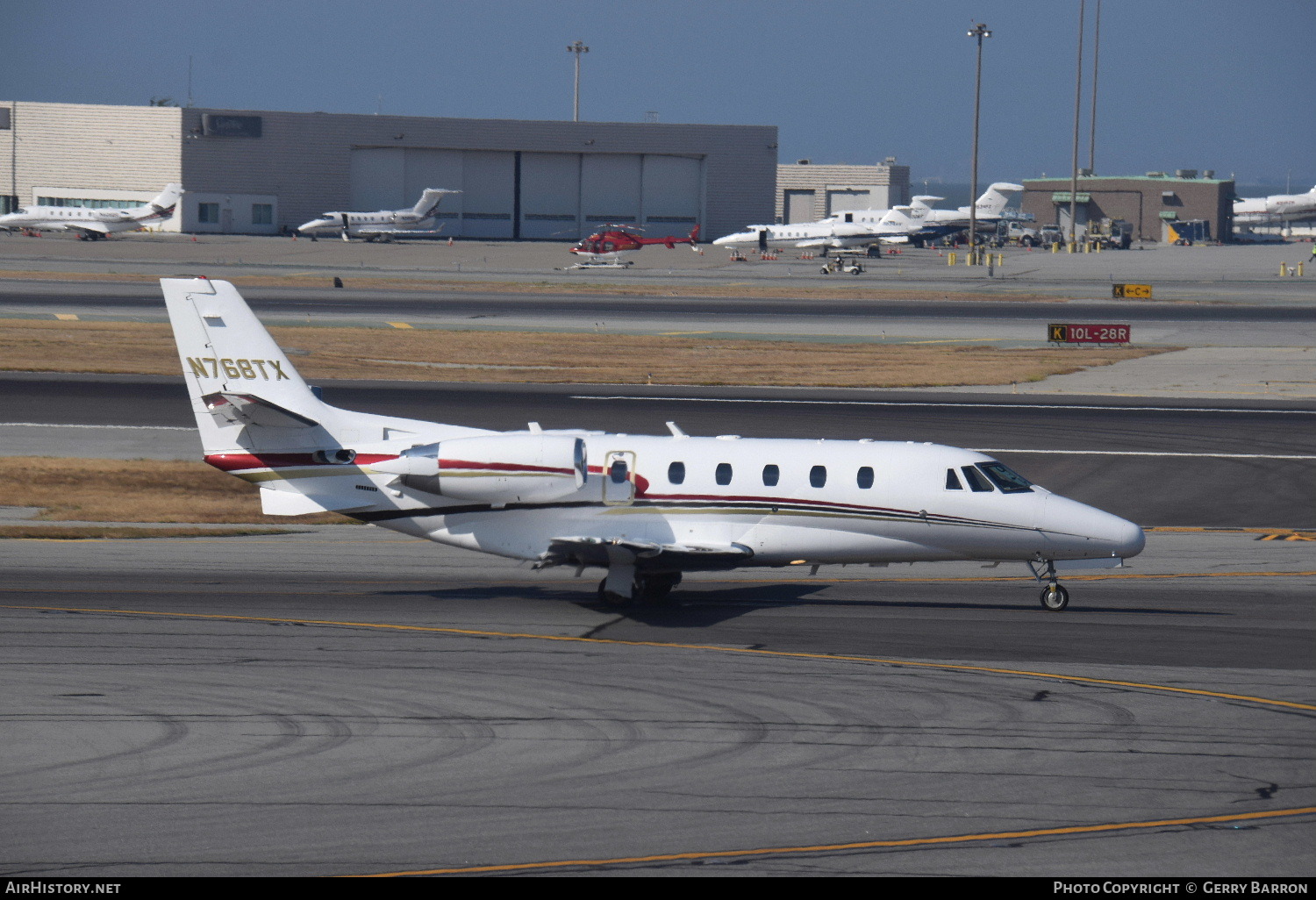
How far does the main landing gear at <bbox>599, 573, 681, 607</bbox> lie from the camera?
25578mm

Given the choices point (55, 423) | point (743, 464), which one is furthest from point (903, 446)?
point (55, 423)

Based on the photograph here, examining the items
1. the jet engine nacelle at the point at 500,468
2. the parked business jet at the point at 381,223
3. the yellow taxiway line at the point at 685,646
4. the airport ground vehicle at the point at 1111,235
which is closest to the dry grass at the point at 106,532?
the yellow taxiway line at the point at 685,646

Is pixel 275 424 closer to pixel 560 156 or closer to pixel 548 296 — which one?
pixel 548 296

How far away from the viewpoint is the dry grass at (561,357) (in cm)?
5644

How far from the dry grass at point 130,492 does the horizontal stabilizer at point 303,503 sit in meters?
6.29

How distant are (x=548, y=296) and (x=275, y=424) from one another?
64.8 meters

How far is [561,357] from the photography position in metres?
61.7

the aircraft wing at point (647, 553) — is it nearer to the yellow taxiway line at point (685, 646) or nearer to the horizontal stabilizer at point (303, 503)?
the yellow taxiway line at point (685, 646)

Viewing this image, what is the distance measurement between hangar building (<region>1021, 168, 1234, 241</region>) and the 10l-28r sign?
387 feet

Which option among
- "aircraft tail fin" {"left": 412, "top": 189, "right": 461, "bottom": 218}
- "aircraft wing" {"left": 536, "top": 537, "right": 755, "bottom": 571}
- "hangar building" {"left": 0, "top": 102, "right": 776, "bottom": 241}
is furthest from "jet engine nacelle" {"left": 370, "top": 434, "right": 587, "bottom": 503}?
"hangar building" {"left": 0, "top": 102, "right": 776, "bottom": 241}

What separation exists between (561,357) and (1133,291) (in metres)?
49.6

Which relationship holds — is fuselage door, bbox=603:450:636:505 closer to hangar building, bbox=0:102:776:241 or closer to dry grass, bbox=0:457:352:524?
dry grass, bbox=0:457:352:524

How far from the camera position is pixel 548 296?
89875 mm

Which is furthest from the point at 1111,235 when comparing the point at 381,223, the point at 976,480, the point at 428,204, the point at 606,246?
the point at 976,480
